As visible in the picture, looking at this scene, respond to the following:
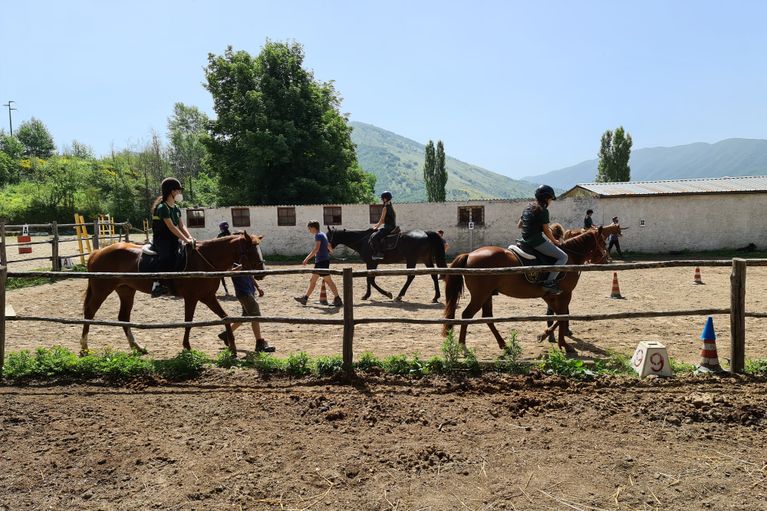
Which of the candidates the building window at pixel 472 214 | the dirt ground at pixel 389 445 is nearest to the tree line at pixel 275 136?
the building window at pixel 472 214

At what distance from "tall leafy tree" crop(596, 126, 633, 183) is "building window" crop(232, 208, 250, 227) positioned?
4206 cm

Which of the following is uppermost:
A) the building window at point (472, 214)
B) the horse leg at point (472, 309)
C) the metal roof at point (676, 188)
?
the metal roof at point (676, 188)

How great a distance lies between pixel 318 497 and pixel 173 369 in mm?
3320

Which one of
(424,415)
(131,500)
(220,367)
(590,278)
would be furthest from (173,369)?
(590,278)

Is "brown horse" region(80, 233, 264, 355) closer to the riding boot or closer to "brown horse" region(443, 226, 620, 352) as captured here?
"brown horse" region(443, 226, 620, 352)

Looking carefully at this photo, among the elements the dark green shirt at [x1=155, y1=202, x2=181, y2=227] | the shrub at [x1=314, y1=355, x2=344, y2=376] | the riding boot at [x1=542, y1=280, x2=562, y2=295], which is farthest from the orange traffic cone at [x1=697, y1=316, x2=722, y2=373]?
the dark green shirt at [x1=155, y1=202, x2=181, y2=227]

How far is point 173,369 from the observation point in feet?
20.5

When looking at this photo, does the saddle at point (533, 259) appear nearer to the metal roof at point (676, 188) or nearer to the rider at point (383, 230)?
the rider at point (383, 230)

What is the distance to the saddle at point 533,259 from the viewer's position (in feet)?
24.3

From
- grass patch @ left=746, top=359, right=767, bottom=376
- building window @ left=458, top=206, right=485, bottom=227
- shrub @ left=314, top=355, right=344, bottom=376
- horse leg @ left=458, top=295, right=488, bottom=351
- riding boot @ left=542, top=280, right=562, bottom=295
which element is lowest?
grass patch @ left=746, top=359, right=767, bottom=376

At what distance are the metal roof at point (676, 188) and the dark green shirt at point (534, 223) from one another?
18.8m

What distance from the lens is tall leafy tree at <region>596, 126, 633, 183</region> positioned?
177 ft

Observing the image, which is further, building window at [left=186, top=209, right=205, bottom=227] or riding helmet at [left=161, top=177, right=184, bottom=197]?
building window at [left=186, top=209, right=205, bottom=227]

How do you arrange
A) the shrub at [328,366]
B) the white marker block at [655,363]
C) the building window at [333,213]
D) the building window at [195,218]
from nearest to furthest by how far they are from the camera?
the white marker block at [655,363] < the shrub at [328,366] < the building window at [333,213] < the building window at [195,218]
